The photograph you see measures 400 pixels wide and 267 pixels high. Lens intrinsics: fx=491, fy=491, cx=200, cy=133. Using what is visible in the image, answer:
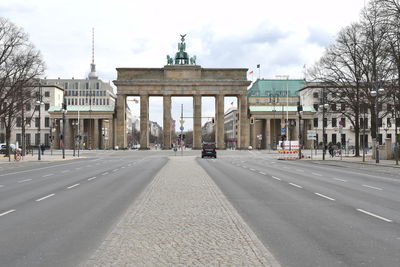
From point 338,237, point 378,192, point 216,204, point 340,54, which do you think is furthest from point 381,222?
point 340,54

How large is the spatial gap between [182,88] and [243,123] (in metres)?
14.5

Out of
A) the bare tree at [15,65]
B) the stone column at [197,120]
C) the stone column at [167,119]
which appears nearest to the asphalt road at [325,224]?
the bare tree at [15,65]

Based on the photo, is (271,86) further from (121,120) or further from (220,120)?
(121,120)

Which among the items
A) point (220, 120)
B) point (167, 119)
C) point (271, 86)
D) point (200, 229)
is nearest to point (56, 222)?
point (200, 229)

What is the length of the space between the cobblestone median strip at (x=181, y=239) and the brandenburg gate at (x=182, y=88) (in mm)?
87736

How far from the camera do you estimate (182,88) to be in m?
100

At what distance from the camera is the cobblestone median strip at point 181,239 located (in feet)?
21.5

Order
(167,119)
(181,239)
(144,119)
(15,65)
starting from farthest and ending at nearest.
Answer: (144,119), (167,119), (15,65), (181,239)

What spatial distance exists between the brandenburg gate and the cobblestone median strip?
87736 mm

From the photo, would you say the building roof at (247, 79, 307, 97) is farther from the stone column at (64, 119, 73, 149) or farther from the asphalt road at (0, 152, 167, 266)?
the asphalt road at (0, 152, 167, 266)

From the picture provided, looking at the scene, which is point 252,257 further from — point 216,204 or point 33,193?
point 33,193

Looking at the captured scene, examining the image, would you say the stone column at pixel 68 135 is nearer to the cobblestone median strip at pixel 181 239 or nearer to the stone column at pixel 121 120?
the stone column at pixel 121 120

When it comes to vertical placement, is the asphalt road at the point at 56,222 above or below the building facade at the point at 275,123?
below

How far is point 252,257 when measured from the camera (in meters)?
6.70
